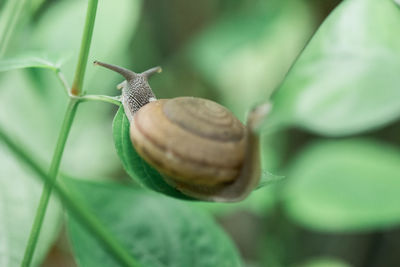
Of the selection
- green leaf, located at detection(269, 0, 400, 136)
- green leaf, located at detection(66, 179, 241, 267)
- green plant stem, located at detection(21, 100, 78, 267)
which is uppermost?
green leaf, located at detection(269, 0, 400, 136)

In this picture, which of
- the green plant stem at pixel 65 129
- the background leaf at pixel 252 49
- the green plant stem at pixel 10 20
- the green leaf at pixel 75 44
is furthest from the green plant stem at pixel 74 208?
the background leaf at pixel 252 49

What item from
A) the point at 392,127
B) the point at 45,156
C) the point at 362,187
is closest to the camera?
the point at 45,156

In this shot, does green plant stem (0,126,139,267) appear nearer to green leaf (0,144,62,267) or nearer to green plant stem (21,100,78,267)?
green plant stem (21,100,78,267)

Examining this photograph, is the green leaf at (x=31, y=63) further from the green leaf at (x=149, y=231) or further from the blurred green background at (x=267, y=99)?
the green leaf at (x=149, y=231)

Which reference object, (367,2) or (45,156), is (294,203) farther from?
(367,2)

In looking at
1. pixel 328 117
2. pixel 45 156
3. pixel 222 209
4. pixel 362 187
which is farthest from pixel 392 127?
pixel 328 117

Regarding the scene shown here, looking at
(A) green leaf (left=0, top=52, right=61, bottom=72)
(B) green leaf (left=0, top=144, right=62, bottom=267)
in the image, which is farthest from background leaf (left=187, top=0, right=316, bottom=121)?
(A) green leaf (left=0, top=52, right=61, bottom=72)

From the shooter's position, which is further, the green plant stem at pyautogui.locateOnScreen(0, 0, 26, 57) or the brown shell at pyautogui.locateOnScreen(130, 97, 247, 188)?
the green plant stem at pyautogui.locateOnScreen(0, 0, 26, 57)
